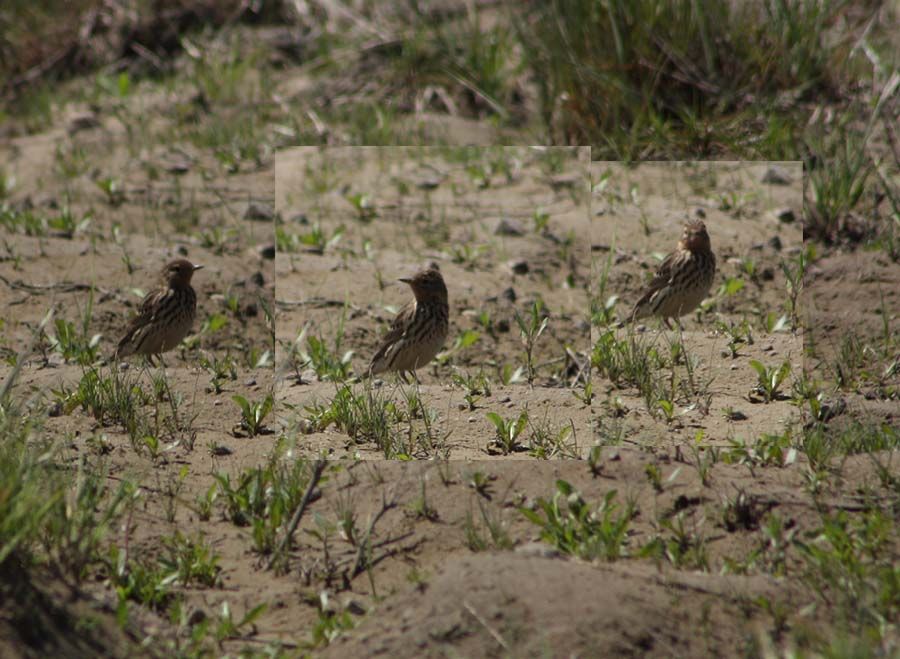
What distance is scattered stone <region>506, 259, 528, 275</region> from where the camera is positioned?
273 inches

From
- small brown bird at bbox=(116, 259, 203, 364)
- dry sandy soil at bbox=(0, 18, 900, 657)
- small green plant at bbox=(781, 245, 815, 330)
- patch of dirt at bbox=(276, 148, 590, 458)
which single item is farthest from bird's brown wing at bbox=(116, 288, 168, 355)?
small green plant at bbox=(781, 245, 815, 330)

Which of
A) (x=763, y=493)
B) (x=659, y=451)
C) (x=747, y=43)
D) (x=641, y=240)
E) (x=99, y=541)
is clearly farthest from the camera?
(x=747, y=43)

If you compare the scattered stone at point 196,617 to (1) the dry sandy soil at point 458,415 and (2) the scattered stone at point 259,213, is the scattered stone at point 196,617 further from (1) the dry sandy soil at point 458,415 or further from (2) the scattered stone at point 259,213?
(2) the scattered stone at point 259,213

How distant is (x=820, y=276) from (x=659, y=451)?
6.95ft

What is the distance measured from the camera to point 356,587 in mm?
Result: 4402

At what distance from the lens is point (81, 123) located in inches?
376

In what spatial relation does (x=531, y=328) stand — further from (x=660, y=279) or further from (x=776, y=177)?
(x=776, y=177)

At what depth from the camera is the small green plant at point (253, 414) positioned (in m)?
5.47

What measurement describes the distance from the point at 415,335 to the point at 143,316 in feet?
4.57

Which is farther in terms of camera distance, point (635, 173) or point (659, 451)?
point (635, 173)

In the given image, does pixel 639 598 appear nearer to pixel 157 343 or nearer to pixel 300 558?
pixel 300 558

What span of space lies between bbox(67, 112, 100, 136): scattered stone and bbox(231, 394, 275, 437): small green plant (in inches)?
188

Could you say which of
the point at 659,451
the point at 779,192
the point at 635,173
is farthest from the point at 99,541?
the point at 779,192

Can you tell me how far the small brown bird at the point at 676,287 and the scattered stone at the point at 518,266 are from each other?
148 centimetres
